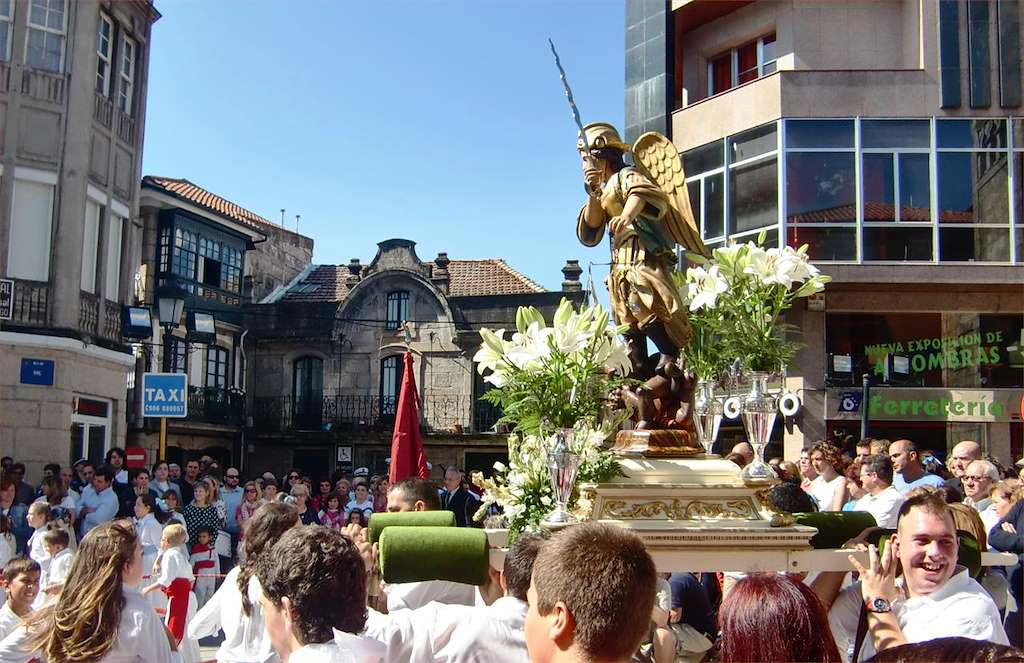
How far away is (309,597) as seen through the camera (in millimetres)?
3418

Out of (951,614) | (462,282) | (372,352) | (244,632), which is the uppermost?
(462,282)

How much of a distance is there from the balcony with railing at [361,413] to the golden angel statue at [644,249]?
27187 millimetres

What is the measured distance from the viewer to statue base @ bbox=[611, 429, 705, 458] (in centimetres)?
520

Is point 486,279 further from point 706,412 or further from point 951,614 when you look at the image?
point 951,614

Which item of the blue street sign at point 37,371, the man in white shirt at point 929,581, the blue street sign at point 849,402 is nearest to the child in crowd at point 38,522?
the blue street sign at point 37,371

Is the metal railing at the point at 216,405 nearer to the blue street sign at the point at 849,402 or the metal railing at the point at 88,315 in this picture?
the metal railing at the point at 88,315

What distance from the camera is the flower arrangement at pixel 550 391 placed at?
478 centimetres

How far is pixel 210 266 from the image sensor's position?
107 ft

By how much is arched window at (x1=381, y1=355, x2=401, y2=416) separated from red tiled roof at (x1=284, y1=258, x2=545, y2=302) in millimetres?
2806

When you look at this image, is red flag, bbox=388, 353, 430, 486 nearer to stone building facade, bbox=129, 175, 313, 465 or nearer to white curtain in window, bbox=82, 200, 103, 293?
white curtain in window, bbox=82, 200, 103, 293

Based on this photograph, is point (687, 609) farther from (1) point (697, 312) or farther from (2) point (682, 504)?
(1) point (697, 312)

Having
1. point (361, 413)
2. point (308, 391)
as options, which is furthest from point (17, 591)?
point (308, 391)

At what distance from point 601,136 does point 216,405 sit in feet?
96.1

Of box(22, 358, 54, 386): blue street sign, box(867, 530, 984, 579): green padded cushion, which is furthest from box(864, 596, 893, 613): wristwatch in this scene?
box(22, 358, 54, 386): blue street sign
